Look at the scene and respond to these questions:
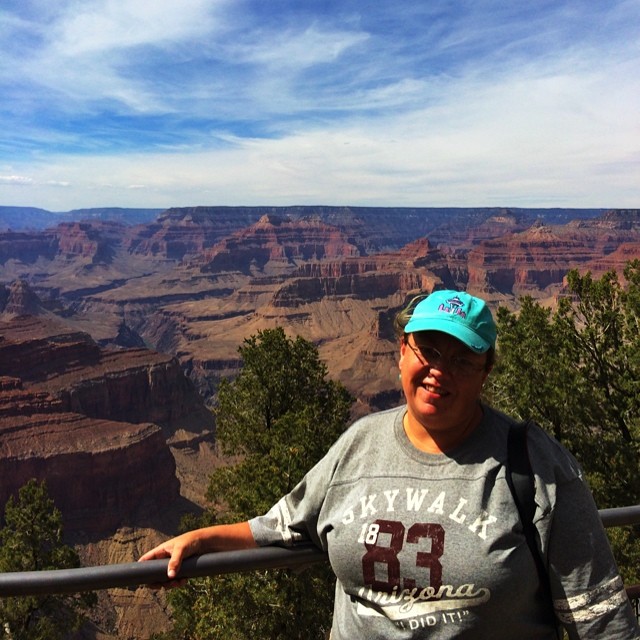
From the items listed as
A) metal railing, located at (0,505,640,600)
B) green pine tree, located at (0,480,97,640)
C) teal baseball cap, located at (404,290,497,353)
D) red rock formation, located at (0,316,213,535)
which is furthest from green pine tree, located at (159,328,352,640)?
red rock formation, located at (0,316,213,535)

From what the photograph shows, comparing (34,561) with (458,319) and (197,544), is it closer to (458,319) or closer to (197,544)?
(197,544)

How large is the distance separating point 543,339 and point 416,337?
14.4 meters

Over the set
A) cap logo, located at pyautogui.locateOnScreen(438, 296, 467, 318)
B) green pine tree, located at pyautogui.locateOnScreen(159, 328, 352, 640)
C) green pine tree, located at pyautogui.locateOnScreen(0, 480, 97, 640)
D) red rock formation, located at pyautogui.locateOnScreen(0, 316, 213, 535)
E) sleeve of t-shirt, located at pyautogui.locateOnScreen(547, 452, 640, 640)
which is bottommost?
red rock formation, located at pyautogui.locateOnScreen(0, 316, 213, 535)

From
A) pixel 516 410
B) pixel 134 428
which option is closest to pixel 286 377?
pixel 516 410

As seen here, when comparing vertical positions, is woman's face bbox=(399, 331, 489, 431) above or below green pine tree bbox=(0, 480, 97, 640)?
above

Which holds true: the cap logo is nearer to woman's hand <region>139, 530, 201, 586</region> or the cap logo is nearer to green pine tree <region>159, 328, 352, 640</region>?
woman's hand <region>139, 530, 201, 586</region>

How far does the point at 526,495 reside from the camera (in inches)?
112

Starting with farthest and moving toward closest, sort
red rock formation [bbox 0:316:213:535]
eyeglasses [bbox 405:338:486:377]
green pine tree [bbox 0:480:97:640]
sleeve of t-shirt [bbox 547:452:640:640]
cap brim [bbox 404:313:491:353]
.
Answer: red rock formation [bbox 0:316:213:535]
green pine tree [bbox 0:480:97:640]
eyeglasses [bbox 405:338:486:377]
cap brim [bbox 404:313:491:353]
sleeve of t-shirt [bbox 547:452:640:640]

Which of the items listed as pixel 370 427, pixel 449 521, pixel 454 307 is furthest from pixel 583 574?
pixel 454 307

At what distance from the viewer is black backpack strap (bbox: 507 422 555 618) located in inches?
112

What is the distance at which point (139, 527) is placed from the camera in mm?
54062

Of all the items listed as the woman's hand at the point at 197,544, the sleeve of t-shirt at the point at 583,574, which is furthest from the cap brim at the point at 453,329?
the woman's hand at the point at 197,544

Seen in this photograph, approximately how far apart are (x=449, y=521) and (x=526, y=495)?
0.42 meters

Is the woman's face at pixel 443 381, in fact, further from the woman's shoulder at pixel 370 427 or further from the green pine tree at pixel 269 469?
the green pine tree at pixel 269 469
